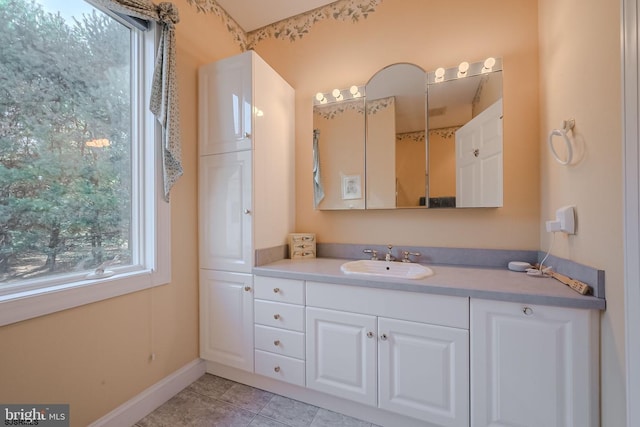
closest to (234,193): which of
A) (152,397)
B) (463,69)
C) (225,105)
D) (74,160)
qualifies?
(225,105)

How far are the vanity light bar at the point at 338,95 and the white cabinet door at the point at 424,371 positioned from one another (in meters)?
1.56

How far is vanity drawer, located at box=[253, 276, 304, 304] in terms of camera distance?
58.1 inches

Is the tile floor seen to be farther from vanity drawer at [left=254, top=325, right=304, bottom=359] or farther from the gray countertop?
the gray countertop

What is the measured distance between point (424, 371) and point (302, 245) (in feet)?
3.56

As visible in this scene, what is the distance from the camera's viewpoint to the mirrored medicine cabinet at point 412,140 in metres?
1.58

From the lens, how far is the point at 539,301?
39.8 inches

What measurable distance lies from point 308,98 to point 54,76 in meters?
1.49

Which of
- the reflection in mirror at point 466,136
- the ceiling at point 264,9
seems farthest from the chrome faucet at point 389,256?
the ceiling at point 264,9

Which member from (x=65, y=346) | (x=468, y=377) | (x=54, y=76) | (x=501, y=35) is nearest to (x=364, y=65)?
(x=501, y=35)

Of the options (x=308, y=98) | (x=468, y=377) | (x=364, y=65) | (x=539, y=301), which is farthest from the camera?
(x=308, y=98)

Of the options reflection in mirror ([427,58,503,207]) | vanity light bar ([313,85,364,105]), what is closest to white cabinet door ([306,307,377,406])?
reflection in mirror ([427,58,503,207])

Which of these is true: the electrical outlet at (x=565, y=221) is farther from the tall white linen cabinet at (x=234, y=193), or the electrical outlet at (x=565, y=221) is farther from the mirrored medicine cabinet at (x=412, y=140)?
the tall white linen cabinet at (x=234, y=193)

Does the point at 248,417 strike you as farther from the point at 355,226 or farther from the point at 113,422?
the point at 355,226

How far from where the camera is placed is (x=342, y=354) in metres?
1.37
